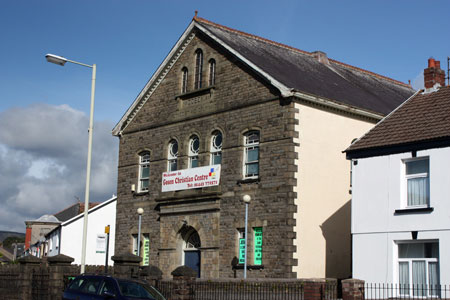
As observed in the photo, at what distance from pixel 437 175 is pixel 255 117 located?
34.5 feet

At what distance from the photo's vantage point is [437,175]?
22531 millimetres

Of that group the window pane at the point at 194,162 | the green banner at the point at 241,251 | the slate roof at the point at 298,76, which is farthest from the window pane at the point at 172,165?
the green banner at the point at 241,251

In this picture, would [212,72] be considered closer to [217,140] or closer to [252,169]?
[217,140]

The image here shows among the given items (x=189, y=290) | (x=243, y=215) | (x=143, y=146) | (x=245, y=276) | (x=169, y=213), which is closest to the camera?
(x=189, y=290)

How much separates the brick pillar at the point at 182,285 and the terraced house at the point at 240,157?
7.19m

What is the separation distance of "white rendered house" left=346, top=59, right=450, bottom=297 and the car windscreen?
27.6 feet

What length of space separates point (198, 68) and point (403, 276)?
16.2 metres


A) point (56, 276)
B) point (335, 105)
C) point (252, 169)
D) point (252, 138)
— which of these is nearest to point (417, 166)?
point (335, 105)

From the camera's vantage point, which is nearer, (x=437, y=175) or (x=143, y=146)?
(x=437, y=175)

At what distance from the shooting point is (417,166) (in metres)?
23.6

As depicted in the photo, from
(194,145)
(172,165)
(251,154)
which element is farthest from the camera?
(172,165)

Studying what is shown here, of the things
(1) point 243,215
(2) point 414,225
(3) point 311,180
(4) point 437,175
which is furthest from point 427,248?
(1) point 243,215

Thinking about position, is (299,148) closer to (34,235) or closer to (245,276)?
(245,276)

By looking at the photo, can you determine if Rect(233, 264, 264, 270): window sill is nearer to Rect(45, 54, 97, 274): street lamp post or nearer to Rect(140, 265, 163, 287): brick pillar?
Rect(140, 265, 163, 287): brick pillar
